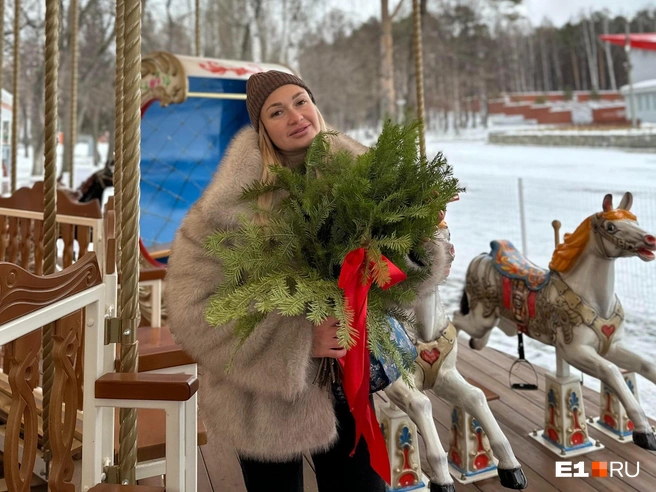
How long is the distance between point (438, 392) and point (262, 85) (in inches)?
48.3

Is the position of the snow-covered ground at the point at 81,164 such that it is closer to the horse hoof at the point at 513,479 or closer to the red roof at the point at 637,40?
the red roof at the point at 637,40

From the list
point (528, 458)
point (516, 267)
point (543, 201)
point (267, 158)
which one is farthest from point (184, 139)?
point (543, 201)

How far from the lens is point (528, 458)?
7.14 ft

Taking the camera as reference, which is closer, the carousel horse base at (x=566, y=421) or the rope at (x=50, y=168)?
the rope at (x=50, y=168)

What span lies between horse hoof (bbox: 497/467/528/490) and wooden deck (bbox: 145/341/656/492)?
0.51 ft

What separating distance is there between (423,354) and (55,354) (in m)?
1.11

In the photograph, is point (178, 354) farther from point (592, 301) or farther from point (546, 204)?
point (546, 204)

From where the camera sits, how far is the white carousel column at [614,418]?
232cm

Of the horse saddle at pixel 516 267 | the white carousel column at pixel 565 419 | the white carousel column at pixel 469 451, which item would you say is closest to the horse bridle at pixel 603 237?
the horse saddle at pixel 516 267

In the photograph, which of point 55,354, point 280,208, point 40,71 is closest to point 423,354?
point 280,208

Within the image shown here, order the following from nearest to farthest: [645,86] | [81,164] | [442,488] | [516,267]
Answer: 1. [442,488]
2. [516,267]
3. [645,86]
4. [81,164]

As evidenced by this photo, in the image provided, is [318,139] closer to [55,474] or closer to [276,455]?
[276,455]

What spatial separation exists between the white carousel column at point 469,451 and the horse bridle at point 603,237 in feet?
2.64

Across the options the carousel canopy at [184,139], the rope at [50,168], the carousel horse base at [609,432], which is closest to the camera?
the rope at [50,168]
